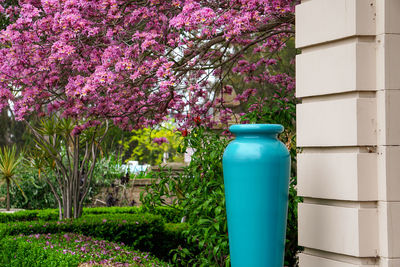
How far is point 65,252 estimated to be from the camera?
4.84 m

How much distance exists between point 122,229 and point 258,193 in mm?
3724

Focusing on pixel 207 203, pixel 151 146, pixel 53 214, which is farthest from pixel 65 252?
pixel 151 146

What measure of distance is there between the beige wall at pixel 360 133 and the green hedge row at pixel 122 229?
11.9 ft

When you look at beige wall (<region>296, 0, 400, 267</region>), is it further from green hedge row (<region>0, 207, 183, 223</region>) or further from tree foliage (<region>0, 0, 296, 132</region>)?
green hedge row (<region>0, 207, 183, 223</region>)

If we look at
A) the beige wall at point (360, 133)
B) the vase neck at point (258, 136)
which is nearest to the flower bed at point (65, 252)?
the vase neck at point (258, 136)

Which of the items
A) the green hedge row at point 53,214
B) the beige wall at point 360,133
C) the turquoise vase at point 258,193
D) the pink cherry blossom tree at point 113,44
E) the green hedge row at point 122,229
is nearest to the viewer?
the beige wall at point 360,133

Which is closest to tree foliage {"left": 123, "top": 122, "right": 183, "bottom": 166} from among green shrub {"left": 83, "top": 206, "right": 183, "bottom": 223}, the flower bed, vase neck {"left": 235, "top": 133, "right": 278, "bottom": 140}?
green shrub {"left": 83, "top": 206, "right": 183, "bottom": 223}

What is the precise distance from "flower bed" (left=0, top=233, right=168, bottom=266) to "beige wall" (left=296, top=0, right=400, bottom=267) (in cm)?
172

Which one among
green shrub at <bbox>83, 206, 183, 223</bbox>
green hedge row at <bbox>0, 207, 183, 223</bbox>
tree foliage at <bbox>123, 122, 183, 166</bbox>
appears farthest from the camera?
tree foliage at <bbox>123, 122, 183, 166</bbox>

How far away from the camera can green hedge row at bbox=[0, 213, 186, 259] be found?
6609 millimetres

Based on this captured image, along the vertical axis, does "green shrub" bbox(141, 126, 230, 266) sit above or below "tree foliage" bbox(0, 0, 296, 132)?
below

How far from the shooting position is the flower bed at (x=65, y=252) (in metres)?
4.63

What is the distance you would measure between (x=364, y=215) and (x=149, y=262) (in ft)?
6.56

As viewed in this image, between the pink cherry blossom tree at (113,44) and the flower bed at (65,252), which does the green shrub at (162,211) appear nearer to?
the pink cherry blossom tree at (113,44)
